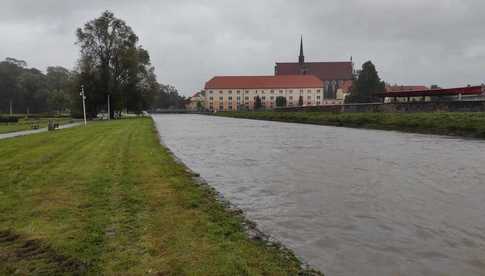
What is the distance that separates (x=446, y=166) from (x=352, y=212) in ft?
21.6

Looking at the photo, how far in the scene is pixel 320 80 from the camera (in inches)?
6127

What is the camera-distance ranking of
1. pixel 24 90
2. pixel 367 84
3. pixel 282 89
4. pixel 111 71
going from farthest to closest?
→ pixel 282 89 → pixel 24 90 → pixel 367 84 → pixel 111 71

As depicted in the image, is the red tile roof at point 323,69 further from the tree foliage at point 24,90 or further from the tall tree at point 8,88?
the tall tree at point 8,88

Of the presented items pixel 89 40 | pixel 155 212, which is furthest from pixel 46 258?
pixel 89 40

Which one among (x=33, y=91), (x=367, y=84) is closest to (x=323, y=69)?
(x=367, y=84)

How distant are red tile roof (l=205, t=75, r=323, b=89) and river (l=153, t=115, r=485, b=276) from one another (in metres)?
137

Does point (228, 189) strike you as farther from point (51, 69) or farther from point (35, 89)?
point (51, 69)

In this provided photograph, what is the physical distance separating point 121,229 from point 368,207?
4349 mm

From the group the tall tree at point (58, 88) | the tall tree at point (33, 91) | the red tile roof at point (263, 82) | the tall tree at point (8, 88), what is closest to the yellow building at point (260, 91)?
the red tile roof at point (263, 82)

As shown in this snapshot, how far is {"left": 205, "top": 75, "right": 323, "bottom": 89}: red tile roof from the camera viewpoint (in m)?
149

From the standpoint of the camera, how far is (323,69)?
16412 cm

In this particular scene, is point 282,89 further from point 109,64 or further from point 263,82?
point 109,64

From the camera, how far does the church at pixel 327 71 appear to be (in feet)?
526

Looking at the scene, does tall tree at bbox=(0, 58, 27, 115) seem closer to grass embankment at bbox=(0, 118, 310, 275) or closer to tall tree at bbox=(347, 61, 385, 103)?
tall tree at bbox=(347, 61, 385, 103)
